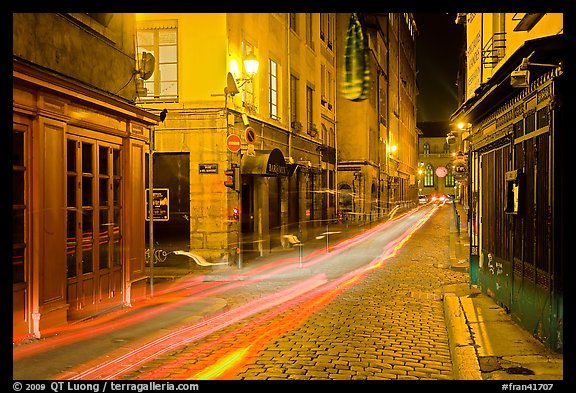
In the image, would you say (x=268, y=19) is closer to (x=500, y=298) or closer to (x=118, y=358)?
(x=500, y=298)

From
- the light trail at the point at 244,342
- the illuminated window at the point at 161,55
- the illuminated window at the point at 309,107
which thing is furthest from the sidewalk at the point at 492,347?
the illuminated window at the point at 309,107

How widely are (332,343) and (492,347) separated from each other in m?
2.17

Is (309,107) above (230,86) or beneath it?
above

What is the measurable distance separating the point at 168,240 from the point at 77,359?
10.9m

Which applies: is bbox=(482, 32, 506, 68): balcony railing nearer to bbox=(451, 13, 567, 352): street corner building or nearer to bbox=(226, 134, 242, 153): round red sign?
bbox=(451, 13, 567, 352): street corner building

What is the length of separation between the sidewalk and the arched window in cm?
9609

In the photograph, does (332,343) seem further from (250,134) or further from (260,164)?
(250,134)

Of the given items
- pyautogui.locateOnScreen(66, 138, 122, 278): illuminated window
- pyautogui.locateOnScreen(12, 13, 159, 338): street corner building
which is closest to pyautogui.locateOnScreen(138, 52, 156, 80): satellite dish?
pyautogui.locateOnScreen(12, 13, 159, 338): street corner building

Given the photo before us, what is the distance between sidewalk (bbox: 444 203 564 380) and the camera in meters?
6.37

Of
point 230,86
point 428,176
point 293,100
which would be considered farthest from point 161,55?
point 428,176

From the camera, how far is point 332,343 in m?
8.41

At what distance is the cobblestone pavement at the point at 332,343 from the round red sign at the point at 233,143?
16.6 ft

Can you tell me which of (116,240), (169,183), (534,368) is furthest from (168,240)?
(534,368)

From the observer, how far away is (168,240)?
18281 mm
